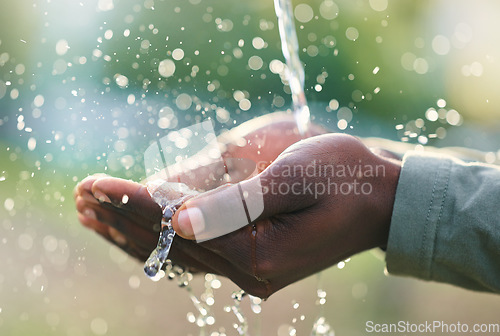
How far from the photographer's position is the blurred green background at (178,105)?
145 cm

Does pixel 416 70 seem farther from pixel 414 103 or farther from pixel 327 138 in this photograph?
pixel 327 138

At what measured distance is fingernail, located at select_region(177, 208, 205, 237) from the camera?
103cm

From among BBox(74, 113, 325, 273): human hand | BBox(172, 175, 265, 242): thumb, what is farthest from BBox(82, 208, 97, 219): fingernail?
BBox(172, 175, 265, 242): thumb

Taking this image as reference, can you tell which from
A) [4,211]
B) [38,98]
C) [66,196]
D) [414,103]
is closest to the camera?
[66,196]

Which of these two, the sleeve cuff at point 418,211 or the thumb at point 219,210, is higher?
the thumb at point 219,210

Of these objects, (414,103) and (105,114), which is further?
(414,103)

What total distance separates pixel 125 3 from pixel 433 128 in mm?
3834

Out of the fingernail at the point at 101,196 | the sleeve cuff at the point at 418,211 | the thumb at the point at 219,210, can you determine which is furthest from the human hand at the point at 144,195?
the sleeve cuff at the point at 418,211

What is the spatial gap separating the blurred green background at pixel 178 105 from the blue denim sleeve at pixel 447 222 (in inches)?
21.8

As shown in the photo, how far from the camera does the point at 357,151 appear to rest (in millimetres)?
1219

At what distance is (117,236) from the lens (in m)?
1.40

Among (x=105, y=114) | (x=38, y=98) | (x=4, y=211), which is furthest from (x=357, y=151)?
(x=4, y=211)

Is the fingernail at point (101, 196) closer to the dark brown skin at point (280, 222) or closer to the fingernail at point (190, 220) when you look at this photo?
the dark brown skin at point (280, 222)

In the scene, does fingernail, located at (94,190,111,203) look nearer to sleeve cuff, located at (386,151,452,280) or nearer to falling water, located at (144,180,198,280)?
falling water, located at (144,180,198,280)
